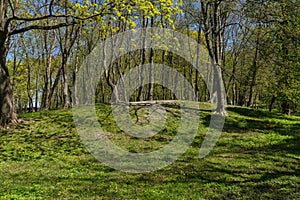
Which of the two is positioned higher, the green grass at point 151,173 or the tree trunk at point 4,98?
the tree trunk at point 4,98

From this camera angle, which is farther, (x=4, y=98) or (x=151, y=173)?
(x=4, y=98)

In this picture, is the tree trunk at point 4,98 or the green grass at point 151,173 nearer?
the green grass at point 151,173

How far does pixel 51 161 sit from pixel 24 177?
2511 millimetres

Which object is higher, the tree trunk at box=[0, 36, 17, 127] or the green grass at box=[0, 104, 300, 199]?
the tree trunk at box=[0, 36, 17, 127]

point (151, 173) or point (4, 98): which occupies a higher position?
point (4, 98)

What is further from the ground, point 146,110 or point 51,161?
point 146,110

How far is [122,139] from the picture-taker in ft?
55.0

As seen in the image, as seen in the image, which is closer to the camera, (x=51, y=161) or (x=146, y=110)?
(x=51, y=161)

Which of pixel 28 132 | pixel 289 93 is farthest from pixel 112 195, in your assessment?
pixel 289 93

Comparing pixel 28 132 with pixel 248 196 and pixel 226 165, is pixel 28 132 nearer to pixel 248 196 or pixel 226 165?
pixel 226 165

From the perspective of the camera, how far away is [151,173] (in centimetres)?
1099

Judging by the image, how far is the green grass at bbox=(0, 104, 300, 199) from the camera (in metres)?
8.72

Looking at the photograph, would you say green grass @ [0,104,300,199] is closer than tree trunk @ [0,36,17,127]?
Yes

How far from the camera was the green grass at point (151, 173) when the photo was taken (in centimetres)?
872
